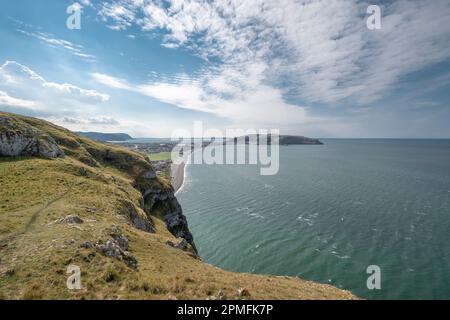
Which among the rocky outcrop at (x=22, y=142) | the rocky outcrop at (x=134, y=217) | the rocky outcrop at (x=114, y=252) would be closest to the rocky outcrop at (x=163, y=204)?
the rocky outcrop at (x=134, y=217)

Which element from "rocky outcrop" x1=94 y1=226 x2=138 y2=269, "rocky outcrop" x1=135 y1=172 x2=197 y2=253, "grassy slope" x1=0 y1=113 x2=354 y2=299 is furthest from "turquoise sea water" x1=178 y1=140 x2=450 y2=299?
"rocky outcrop" x1=94 y1=226 x2=138 y2=269

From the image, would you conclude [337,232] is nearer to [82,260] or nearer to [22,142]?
[82,260]

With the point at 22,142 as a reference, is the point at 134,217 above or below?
below

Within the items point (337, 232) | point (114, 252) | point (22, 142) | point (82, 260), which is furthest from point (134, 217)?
point (337, 232)

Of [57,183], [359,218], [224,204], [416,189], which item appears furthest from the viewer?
[416,189]
